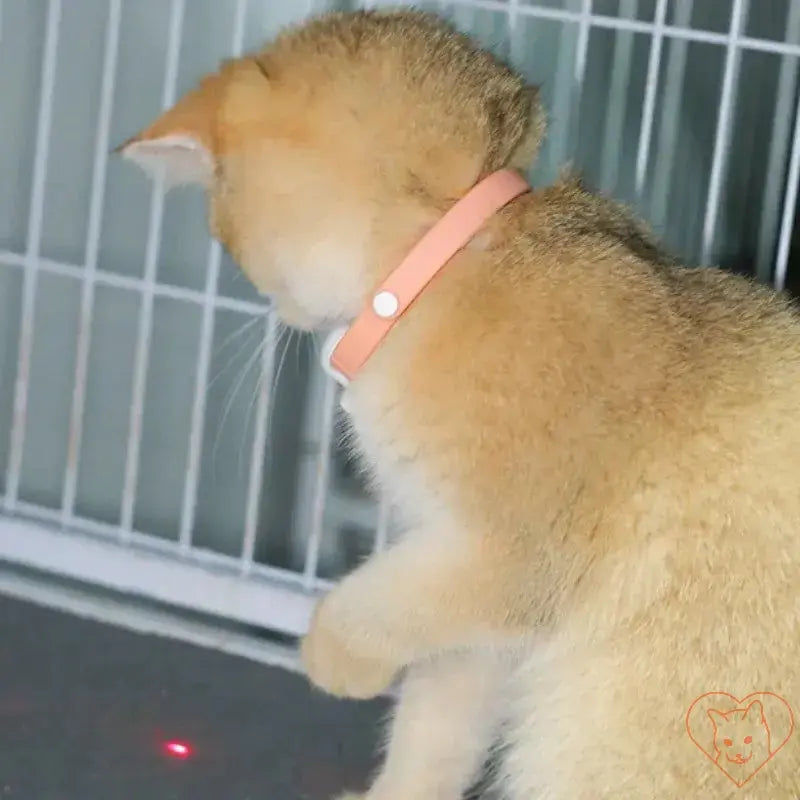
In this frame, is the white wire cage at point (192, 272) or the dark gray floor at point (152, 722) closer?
the dark gray floor at point (152, 722)

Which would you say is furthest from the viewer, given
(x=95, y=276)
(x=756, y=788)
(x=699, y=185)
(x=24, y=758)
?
(x=699, y=185)

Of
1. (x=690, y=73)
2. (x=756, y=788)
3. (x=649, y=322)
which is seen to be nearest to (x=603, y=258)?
(x=649, y=322)

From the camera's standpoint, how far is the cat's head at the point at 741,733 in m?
0.72

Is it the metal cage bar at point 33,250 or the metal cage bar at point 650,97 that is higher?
the metal cage bar at point 650,97

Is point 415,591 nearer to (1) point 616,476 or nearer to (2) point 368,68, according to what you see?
(1) point 616,476

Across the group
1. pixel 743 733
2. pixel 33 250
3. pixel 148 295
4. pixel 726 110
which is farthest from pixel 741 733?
pixel 33 250

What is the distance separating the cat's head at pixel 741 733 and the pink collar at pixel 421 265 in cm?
29

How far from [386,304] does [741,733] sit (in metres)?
0.32

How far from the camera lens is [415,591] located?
727 millimetres

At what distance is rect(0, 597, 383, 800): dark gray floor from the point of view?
3.05ft

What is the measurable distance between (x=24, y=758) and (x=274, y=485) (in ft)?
1.23

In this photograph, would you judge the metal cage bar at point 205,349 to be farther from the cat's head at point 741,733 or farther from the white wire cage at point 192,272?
the cat's head at point 741,733

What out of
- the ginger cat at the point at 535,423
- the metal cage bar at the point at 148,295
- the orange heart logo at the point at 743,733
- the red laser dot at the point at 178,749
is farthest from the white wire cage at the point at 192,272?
the orange heart logo at the point at 743,733

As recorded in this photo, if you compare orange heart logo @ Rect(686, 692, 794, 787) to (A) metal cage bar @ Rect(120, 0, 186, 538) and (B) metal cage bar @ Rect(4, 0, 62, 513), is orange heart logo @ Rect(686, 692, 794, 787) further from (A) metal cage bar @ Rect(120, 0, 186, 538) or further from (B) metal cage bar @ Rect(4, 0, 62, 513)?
(B) metal cage bar @ Rect(4, 0, 62, 513)
